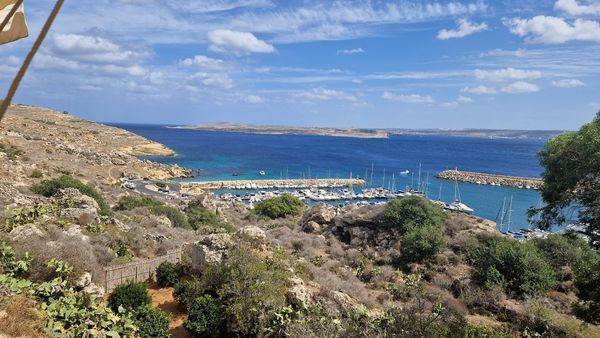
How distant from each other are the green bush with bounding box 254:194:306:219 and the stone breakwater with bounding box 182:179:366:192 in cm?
3211

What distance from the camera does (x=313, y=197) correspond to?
75312 mm

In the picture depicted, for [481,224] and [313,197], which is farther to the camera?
[313,197]

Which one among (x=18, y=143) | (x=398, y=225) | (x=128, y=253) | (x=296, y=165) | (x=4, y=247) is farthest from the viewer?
(x=296, y=165)

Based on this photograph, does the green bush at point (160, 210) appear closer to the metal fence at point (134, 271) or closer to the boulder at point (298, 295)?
the metal fence at point (134, 271)

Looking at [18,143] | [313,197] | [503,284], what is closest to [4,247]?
[503,284]

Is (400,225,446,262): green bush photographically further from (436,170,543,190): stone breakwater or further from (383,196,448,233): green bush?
(436,170,543,190): stone breakwater

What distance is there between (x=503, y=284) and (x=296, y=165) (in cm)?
10821

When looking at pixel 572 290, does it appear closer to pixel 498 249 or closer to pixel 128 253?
pixel 498 249

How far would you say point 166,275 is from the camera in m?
14.9

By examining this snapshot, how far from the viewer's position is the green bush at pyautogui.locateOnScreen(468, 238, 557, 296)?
1771 centimetres

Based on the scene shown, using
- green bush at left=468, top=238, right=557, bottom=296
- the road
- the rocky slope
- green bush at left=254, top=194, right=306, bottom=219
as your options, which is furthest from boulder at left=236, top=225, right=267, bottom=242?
the road

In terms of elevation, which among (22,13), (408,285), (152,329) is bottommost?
(408,285)

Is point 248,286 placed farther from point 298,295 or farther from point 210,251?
point 210,251

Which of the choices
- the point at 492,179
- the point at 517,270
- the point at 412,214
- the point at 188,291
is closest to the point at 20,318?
the point at 188,291
